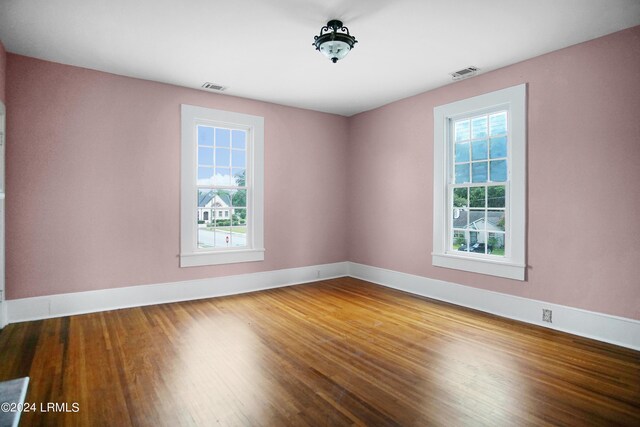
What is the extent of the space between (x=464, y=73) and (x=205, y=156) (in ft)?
11.7

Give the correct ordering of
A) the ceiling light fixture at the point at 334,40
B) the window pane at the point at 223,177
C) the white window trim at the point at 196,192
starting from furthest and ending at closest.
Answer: the window pane at the point at 223,177 → the white window trim at the point at 196,192 → the ceiling light fixture at the point at 334,40

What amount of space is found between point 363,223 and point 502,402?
155 inches

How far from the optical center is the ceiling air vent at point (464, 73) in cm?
411

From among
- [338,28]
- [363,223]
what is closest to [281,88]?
[338,28]

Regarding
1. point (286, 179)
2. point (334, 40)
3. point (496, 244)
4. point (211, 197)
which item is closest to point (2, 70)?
point (211, 197)

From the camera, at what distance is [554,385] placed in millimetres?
2467

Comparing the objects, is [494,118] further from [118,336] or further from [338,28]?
[118,336]

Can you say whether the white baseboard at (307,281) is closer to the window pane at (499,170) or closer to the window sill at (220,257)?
the window sill at (220,257)

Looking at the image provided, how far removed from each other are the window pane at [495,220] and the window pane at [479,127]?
0.97 metres

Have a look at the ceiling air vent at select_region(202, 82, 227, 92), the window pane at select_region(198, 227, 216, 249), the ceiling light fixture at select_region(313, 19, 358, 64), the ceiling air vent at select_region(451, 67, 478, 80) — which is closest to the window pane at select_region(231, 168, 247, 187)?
the window pane at select_region(198, 227, 216, 249)

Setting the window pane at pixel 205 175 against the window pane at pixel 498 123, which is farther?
the window pane at pixel 205 175

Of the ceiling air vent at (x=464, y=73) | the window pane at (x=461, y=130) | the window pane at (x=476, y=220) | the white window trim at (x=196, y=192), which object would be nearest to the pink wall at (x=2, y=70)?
the white window trim at (x=196, y=192)

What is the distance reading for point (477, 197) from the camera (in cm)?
441

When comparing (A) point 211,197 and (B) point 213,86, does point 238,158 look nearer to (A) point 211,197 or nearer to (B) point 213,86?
(A) point 211,197
